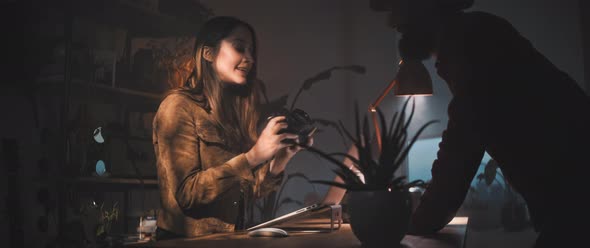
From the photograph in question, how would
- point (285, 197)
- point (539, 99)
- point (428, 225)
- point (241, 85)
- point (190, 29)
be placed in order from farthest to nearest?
point (285, 197) < point (241, 85) < point (190, 29) < point (428, 225) < point (539, 99)

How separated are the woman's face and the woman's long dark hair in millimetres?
21

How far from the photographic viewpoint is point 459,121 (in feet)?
5.65

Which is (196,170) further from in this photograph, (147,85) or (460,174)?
(460,174)

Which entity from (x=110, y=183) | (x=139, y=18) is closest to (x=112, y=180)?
(x=110, y=183)

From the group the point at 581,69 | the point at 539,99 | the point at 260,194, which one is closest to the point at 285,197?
the point at 260,194

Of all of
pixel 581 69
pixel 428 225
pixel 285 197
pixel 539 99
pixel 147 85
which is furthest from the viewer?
pixel 581 69

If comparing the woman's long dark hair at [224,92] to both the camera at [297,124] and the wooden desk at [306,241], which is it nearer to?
the camera at [297,124]

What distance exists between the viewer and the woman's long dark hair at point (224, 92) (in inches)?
94.0

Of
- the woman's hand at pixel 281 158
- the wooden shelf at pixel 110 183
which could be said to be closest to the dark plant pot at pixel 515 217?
the woman's hand at pixel 281 158

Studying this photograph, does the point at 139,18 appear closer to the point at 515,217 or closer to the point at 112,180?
the point at 112,180

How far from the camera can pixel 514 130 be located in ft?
5.40

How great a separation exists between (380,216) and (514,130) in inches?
22.4

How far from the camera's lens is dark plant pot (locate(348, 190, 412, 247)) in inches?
54.6

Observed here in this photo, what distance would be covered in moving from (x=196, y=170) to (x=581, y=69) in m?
2.61
